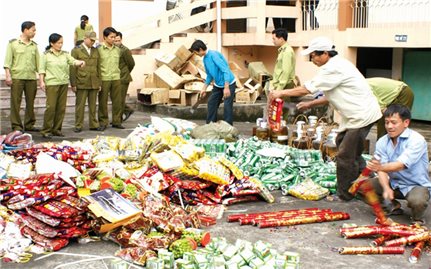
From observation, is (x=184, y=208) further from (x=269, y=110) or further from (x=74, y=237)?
(x=269, y=110)

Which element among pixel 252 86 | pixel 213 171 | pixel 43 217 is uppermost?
pixel 252 86

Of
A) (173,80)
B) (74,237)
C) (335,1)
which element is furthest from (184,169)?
(335,1)

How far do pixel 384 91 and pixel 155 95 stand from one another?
728 centimetres

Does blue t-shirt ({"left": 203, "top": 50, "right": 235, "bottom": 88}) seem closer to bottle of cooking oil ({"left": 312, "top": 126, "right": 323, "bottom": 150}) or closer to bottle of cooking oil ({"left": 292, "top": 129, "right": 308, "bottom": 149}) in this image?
bottle of cooking oil ({"left": 292, "top": 129, "right": 308, "bottom": 149})

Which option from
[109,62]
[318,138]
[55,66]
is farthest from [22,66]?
[318,138]

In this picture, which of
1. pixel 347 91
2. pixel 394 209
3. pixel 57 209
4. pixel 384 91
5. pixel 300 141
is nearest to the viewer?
pixel 57 209

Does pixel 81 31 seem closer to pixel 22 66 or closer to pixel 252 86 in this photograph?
pixel 252 86

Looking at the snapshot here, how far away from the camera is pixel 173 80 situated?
14.6 meters

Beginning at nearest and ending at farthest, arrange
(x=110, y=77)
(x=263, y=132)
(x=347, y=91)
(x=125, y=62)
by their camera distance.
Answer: (x=347, y=91), (x=263, y=132), (x=110, y=77), (x=125, y=62)

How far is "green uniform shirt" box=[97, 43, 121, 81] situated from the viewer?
36.9 feet

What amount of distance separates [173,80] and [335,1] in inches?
167

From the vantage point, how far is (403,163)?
5688 mm

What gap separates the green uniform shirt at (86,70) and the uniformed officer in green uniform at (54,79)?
329 millimetres

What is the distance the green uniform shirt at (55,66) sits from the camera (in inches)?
407
